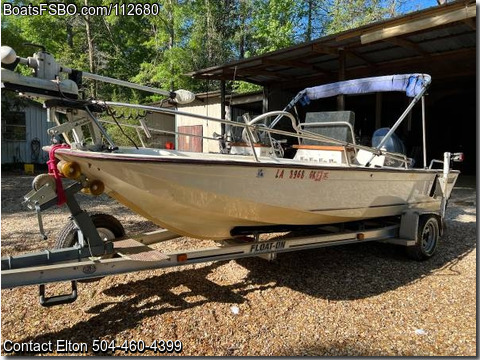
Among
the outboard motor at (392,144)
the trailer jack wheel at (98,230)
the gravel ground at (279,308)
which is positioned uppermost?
the outboard motor at (392,144)

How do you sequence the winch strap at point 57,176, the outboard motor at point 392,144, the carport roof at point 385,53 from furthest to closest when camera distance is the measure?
the carport roof at point 385,53, the outboard motor at point 392,144, the winch strap at point 57,176

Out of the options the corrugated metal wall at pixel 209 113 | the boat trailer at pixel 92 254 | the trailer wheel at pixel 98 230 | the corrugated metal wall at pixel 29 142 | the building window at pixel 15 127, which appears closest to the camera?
the boat trailer at pixel 92 254

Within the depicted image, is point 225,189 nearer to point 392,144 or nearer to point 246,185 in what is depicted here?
point 246,185

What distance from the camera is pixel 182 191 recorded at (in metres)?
3.32

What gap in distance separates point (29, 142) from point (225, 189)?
17894 millimetres

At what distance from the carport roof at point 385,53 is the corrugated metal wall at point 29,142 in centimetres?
1023

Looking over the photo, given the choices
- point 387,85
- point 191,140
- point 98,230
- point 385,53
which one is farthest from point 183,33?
point 98,230

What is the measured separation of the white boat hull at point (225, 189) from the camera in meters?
3.13

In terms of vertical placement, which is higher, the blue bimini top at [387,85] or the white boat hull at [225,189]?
the blue bimini top at [387,85]

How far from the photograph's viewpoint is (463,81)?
12953 millimetres

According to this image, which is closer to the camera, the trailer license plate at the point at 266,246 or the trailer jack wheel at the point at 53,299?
the trailer jack wheel at the point at 53,299

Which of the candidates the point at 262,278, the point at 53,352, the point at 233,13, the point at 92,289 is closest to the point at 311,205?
the point at 262,278

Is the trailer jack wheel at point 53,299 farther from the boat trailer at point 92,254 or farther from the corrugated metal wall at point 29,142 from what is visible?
the corrugated metal wall at point 29,142

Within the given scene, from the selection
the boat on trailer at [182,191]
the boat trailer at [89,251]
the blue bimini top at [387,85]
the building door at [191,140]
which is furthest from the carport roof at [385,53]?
the building door at [191,140]
